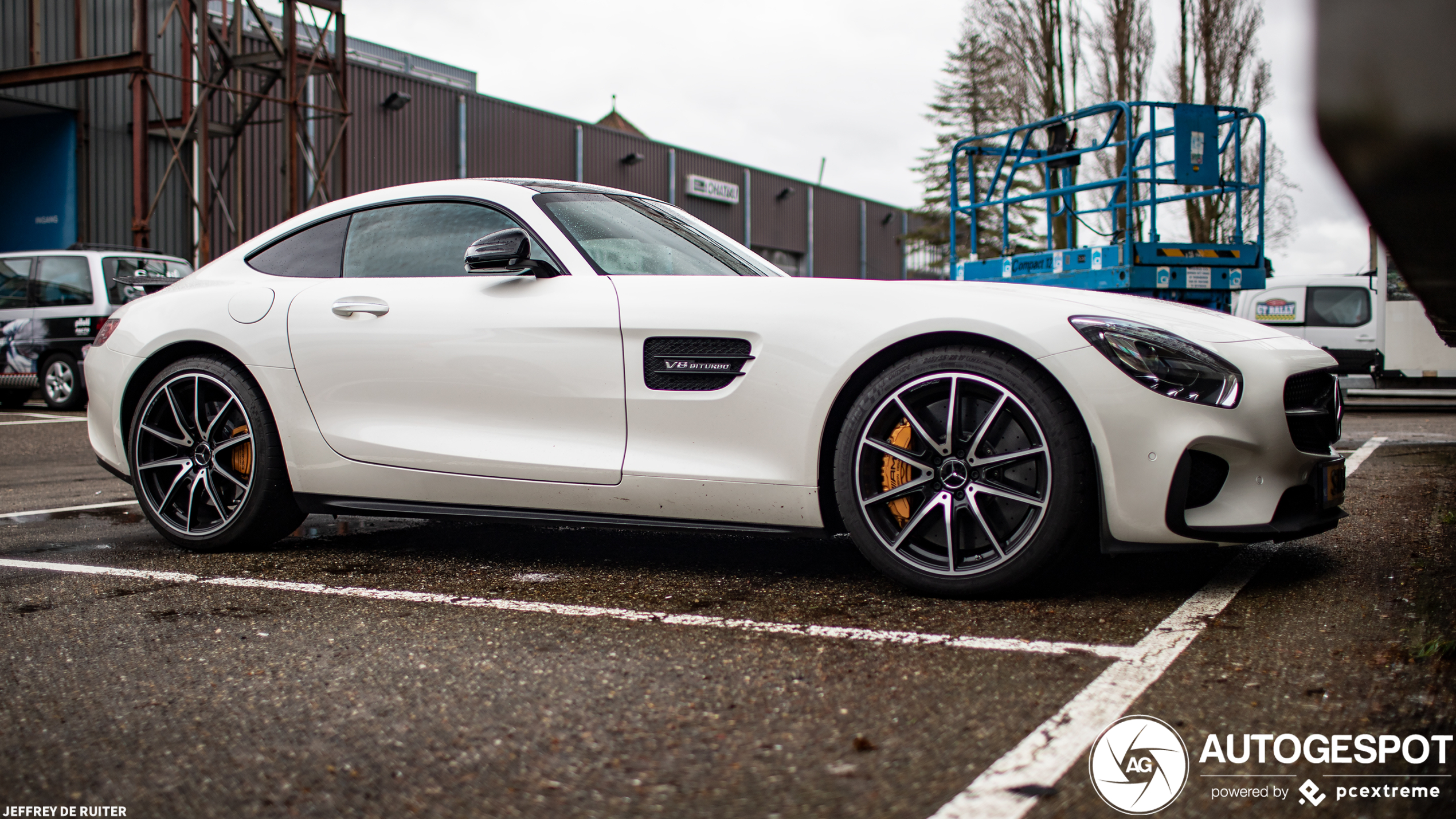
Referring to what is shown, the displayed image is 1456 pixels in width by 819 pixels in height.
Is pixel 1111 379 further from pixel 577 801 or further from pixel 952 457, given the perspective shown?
pixel 577 801

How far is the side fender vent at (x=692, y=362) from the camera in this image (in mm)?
3373

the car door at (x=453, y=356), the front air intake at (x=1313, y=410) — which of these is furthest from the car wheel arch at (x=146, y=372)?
the front air intake at (x=1313, y=410)

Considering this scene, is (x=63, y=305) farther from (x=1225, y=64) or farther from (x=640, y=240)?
(x=1225, y=64)

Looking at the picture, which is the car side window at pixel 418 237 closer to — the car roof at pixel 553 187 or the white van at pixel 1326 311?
the car roof at pixel 553 187

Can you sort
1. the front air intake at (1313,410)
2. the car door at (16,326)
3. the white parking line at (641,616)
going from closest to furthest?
the white parking line at (641,616)
the front air intake at (1313,410)
the car door at (16,326)

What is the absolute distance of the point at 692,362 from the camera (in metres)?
3.42

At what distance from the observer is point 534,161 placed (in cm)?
2802

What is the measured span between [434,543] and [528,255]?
52.1 inches

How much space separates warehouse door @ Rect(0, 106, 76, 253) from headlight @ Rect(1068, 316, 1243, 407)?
20.5 metres

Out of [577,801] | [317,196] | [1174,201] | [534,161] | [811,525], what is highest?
[534,161]

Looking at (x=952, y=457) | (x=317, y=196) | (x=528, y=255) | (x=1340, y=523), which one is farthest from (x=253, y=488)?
(x=317, y=196)

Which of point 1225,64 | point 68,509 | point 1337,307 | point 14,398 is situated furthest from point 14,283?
point 1225,64

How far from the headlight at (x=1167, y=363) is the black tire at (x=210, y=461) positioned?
277cm

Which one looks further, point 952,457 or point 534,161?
point 534,161
